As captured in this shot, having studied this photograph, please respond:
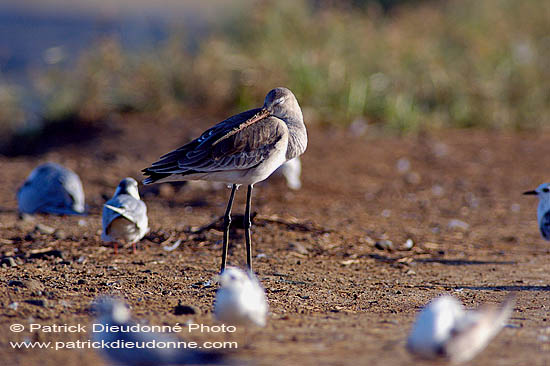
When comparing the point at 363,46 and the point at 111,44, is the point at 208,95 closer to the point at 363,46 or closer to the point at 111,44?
the point at 111,44

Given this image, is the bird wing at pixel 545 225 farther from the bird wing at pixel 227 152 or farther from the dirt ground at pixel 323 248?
the bird wing at pixel 227 152

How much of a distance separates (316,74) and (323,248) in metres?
5.05

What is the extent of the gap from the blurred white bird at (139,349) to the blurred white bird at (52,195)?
362 cm

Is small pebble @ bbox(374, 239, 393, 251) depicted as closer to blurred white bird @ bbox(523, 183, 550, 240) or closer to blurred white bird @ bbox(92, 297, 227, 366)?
blurred white bird @ bbox(523, 183, 550, 240)

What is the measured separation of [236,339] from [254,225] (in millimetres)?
3025

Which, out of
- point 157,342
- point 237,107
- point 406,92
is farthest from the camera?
point 406,92

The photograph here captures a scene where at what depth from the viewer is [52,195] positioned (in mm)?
6938

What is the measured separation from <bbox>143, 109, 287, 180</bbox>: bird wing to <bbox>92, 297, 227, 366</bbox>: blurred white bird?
1816 mm

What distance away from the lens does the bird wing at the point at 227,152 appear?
16.8 ft

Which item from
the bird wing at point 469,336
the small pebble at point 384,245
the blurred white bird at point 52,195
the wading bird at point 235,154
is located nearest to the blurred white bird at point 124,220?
the wading bird at point 235,154

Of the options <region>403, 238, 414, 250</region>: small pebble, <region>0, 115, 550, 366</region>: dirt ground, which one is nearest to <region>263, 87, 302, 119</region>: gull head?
<region>0, 115, 550, 366</region>: dirt ground

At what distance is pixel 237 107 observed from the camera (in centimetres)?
1047

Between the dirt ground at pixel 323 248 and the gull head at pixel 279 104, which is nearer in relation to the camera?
the dirt ground at pixel 323 248

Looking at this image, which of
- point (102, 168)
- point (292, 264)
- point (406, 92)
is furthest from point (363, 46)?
point (292, 264)
